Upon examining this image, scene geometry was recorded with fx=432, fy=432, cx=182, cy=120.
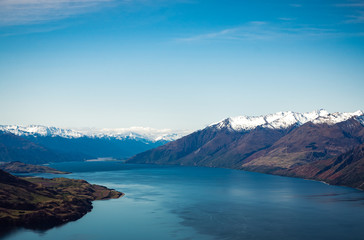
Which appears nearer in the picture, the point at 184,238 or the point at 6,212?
the point at 184,238

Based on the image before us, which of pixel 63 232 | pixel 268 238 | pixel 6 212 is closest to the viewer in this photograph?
pixel 268 238

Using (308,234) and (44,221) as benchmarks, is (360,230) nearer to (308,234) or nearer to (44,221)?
(308,234)

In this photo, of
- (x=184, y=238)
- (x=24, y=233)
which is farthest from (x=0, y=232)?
(x=184, y=238)

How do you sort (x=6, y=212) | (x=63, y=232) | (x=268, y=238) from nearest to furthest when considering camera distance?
(x=268, y=238), (x=63, y=232), (x=6, y=212)

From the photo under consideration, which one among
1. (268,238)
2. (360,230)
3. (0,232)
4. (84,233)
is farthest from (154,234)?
(360,230)

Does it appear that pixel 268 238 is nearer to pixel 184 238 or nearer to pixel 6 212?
pixel 184 238

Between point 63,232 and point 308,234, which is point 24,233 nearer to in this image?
point 63,232

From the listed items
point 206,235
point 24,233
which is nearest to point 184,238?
point 206,235

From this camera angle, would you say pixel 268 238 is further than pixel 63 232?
No
